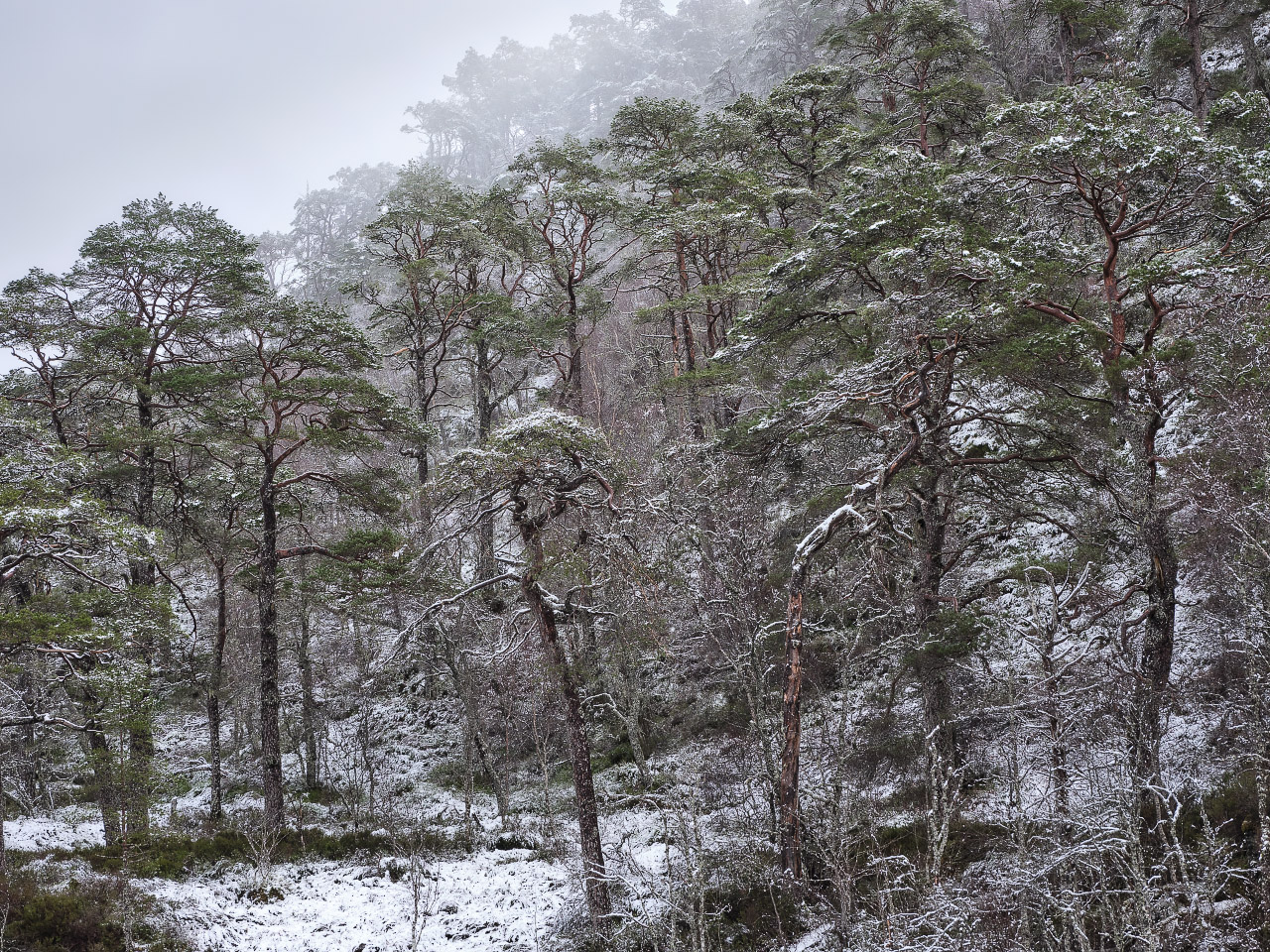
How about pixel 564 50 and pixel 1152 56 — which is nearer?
pixel 1152 56

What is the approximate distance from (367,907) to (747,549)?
330 inches

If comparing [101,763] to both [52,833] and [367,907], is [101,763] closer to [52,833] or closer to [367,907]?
[367,907]

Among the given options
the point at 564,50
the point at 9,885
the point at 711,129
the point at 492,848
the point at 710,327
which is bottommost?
the point at 492,848

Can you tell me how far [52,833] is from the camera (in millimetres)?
14188

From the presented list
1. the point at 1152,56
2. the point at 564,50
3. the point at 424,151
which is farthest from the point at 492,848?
the point at 564,50

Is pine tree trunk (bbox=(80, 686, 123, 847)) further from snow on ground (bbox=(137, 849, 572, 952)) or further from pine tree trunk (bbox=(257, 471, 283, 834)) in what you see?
pine tree trunk (bbox=(257, 471, 283, 834))

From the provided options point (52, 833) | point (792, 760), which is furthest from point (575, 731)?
point (52, 833)

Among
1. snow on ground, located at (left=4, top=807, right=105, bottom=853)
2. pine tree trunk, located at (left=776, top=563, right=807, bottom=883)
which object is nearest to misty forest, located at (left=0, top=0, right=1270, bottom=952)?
pine tree trunk, located at (left=776, top=563, right=807, bottom=883)

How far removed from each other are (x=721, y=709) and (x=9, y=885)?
1181 centimetres

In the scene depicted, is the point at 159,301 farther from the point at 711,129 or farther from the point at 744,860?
the point at 744,860

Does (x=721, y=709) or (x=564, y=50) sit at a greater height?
(x=564, y=50)

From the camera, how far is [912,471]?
1020cm

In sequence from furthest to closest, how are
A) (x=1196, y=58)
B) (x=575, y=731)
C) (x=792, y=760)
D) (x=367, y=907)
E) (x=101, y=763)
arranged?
(x=1196, y=58) → (x=367, y=907) → (x=101, y=763) → (x=575, y=731) → (x=792, y=760)

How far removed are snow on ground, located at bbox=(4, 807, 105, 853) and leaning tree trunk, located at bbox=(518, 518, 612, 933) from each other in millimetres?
9549
